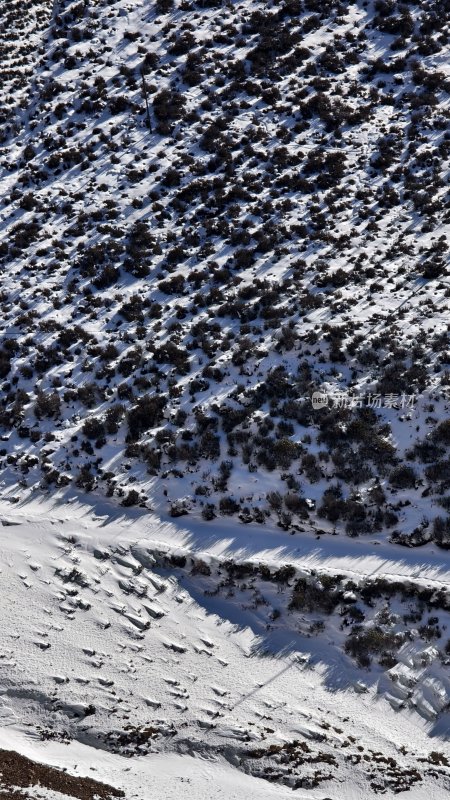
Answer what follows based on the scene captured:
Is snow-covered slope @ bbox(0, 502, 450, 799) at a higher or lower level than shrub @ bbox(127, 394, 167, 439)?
lower

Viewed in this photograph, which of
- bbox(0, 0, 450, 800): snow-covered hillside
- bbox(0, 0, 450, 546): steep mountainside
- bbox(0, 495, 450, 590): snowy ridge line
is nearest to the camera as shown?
bbox(0, 0, 450, 800): snow-covered hillside

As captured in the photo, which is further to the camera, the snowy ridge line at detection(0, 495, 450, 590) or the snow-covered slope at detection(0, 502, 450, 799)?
the snowy ridge line at detection(0, 495, 450, 590)

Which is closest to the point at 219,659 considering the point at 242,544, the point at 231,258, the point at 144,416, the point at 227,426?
the point at 242,544

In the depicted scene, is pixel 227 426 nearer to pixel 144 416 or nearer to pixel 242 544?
pixel 144 416

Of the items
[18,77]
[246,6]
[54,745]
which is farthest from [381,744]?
[246,6]

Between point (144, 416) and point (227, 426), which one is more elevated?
point (144, 416)

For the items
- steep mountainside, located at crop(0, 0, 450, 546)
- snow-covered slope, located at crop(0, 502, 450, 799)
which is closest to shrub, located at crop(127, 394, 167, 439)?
steep mountainside, located at crop(0, 0, 450, 546)

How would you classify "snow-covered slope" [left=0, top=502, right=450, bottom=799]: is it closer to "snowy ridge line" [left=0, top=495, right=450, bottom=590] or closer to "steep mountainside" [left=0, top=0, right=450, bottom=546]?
"snowy ridge line" [left=0, top=495, right=450, bottom=590]

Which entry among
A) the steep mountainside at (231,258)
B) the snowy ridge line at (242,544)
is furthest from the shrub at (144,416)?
the snowy ridge line at (242,544)
